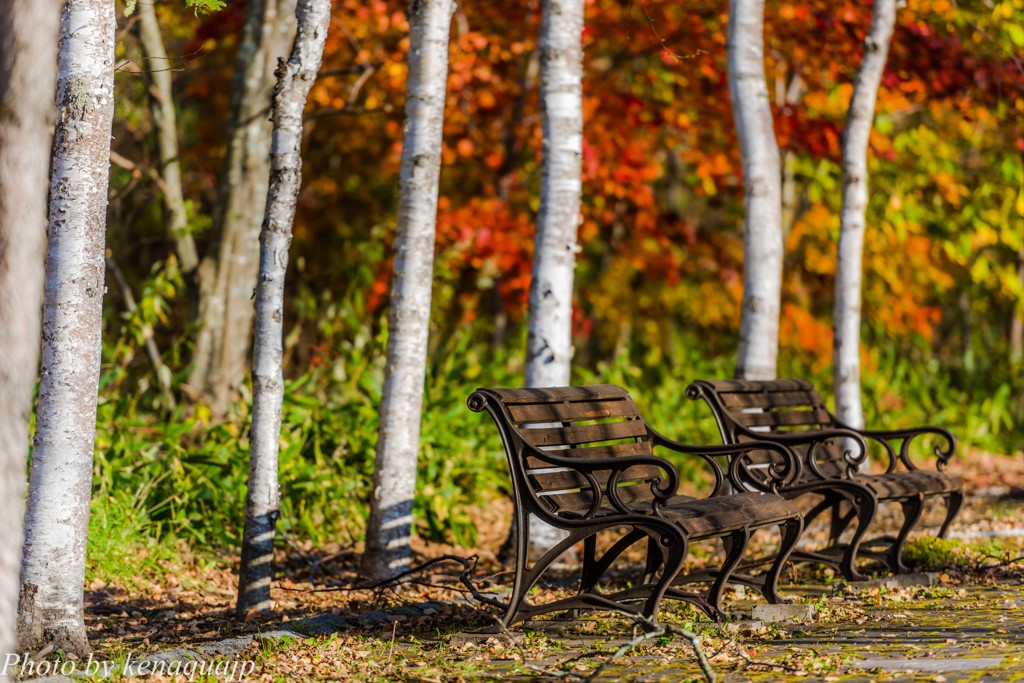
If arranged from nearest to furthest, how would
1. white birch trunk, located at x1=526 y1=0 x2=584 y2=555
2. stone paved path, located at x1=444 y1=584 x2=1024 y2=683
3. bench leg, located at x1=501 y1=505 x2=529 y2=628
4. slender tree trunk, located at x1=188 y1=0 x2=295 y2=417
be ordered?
1. stone paved path, located at x1=444 y1=584 x2=1024 y2=683
2. bench leg, located at x1=501 y1=505 x2=529 y2=628
3. white birch trunk, located at x1=526 y1=0 x2=584 y2=555
4. slender tree trunk, located at x1=188 y1=0 x2=295 y2=417

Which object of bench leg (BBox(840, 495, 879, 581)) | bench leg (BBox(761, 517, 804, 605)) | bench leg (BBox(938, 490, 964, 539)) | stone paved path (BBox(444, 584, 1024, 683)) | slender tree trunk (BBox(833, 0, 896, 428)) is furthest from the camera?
slender tree trunk (BBox(833, 0, 896, 428))

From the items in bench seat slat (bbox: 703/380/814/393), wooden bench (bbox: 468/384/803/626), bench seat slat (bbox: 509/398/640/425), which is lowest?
wooden bench (bbox: 468/384/803/626)

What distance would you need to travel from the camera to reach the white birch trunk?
22.3 feet

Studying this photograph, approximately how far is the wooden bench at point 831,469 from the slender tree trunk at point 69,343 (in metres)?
2.91

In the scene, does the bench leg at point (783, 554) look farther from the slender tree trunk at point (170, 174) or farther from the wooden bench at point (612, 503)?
the slender tree trunk at point (170, 174)

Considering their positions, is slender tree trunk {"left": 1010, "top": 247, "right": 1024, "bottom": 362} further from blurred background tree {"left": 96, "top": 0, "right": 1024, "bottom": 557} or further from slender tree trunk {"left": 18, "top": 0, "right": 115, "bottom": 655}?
slender tree trunk {"left": 18, "top": 0, "right": 115, "bottom": 655}

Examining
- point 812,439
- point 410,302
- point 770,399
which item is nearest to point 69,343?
point 410,302

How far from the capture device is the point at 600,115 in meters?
12.8

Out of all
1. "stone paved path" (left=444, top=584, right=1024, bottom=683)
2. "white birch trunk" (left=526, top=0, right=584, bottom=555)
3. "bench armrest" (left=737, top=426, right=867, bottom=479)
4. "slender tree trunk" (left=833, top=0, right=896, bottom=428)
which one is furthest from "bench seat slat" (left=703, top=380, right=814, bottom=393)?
"slender tree trunk" (left=833, top=0, right=896, bottom=428)

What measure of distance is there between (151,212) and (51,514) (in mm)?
10215

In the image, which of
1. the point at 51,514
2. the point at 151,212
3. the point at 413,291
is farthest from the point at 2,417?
the point at 151,212

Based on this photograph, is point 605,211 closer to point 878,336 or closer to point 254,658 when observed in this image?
point 878,336

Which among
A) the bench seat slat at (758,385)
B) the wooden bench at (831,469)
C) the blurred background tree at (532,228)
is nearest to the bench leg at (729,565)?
the wooden bench at (831,469)

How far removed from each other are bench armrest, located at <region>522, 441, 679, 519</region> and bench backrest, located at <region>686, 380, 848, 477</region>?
4.49 feet
